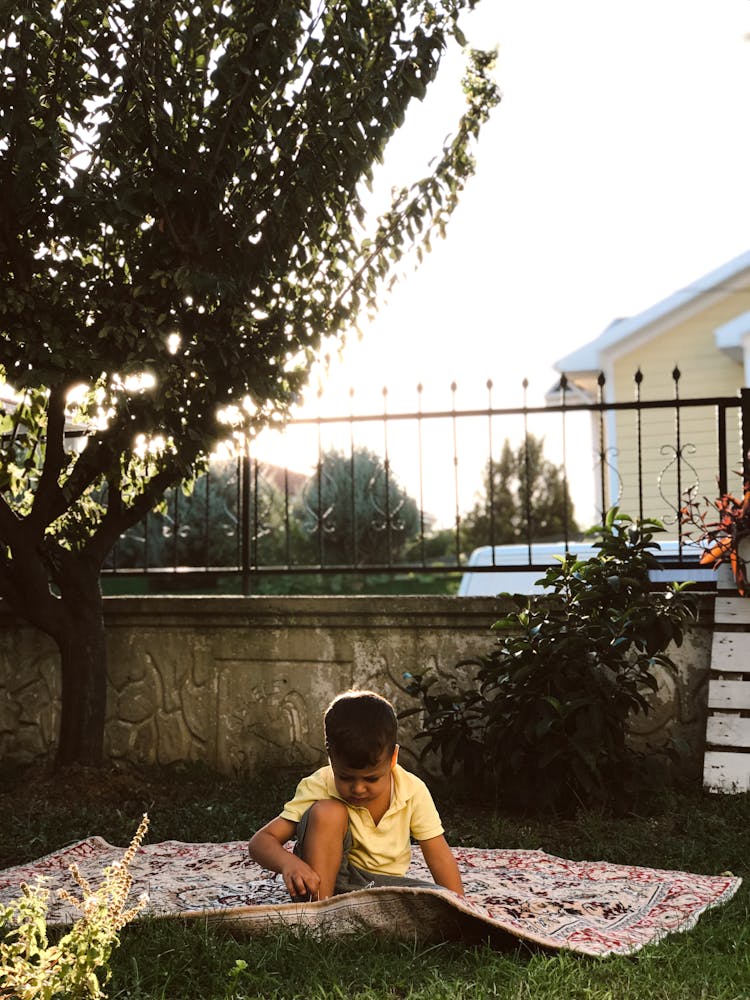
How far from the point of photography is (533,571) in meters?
6.05

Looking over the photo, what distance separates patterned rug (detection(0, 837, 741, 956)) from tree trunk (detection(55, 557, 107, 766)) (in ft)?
4.19

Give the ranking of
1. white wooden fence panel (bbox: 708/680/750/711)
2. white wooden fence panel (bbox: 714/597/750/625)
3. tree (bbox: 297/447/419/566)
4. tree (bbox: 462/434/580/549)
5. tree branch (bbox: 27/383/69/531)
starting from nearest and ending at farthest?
white wooden fence panel (bbox: 708/680/750/711) → white wooden fence panel (bbox: 714/597/750/625) → tree branch (bbox: 27/383/69/531) → tree (bbox: 297/447/419/566) → tree (bbox: 462/434/580/549)

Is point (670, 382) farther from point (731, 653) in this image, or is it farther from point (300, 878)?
point (300, 878)

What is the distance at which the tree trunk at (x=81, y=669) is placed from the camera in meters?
5.86

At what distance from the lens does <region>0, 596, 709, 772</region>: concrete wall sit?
5902 millimetres

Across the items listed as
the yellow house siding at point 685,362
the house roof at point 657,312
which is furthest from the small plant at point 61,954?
the house roof at point 657,312

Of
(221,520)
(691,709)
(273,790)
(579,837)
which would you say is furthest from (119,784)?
(221,520)

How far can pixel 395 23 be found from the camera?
494 cm

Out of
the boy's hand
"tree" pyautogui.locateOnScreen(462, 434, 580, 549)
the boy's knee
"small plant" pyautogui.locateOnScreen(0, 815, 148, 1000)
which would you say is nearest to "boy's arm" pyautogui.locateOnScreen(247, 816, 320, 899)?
the boy's hand

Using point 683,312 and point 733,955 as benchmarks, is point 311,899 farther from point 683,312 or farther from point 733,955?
point 683,312

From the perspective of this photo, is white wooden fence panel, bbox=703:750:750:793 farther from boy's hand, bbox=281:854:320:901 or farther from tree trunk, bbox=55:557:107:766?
tree trunk, bbox=55:557:107:766

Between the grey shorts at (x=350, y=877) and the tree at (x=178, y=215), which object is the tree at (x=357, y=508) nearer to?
the tree at (x=178, y=215)

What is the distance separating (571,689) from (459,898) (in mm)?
2057

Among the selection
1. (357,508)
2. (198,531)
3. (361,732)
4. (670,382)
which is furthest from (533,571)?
(357,508)
